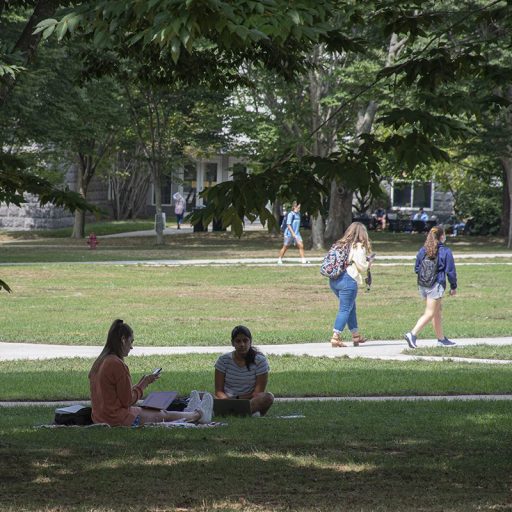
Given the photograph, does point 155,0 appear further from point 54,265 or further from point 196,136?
point 196,136

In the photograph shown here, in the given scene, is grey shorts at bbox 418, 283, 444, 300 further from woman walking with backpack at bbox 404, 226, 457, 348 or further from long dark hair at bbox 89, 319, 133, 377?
long dark hair at bbox 89, 319, 133, 377

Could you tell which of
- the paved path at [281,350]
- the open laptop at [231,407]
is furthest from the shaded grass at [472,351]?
the open laptop at [231,407]

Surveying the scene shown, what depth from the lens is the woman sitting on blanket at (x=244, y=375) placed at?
10.9 metres

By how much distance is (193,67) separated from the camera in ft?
34.2

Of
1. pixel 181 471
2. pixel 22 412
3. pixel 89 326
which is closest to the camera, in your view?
pixel 181 471

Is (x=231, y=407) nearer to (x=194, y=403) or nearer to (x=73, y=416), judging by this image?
(x=194, y=403)

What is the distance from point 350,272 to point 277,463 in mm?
8380

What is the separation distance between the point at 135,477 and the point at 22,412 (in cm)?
353

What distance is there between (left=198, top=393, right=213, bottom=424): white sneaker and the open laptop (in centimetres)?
45

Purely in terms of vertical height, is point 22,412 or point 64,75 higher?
point 64,75

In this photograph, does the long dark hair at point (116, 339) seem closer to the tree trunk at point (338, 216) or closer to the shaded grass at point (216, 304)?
the shaded grass at point (216, 304)

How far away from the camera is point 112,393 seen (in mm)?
10070

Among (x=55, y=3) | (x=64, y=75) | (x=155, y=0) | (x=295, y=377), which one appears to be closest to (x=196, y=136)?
(x=64, y=75)

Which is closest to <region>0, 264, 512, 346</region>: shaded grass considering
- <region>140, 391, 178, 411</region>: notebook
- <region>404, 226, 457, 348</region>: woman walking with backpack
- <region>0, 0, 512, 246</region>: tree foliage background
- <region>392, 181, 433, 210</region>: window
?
<region>404, 226, 457, 348</region>: woman walking with backpack
